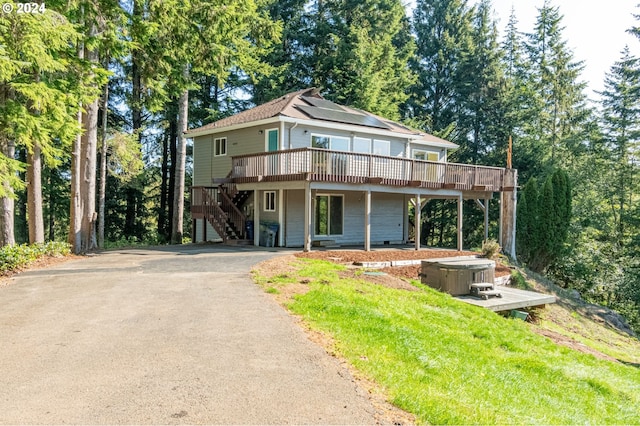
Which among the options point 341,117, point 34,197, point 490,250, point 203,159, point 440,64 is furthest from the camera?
point 440,64

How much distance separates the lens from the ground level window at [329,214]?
66.4ft

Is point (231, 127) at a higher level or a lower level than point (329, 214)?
higher

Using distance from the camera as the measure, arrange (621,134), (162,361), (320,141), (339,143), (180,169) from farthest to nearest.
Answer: (621,134) → (180,169) → (339,143) → (320,141) → (162,361)

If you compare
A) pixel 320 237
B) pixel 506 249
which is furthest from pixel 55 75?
pixel 506 249

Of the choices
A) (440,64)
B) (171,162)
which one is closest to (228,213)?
(171,162)

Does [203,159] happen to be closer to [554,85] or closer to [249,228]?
[249,228]

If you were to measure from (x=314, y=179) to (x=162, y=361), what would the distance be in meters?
11.2

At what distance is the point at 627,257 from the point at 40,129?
105 ft

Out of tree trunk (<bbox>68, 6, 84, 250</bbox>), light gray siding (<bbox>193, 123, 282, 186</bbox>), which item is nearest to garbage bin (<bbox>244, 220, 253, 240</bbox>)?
light gray siding (<bbox>193, 123, 282, 186</bbox>)

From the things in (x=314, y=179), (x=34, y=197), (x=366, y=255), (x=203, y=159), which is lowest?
(x=366, y=255)

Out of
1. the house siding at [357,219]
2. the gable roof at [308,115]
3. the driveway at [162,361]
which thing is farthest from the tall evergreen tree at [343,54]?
the driveway at [162,361]

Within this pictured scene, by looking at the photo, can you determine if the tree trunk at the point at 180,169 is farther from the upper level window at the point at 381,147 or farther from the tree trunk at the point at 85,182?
the upper level window at the point at 381,147

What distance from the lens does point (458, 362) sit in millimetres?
6160

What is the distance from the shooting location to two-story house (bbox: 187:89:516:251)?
1708cm
